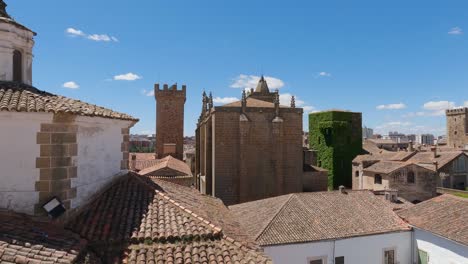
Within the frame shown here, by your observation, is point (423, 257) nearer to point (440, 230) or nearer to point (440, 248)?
point (440, 248)

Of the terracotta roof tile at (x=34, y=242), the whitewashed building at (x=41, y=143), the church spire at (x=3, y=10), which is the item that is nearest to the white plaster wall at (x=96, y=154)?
the whitewashed building at (x=41, y=143)

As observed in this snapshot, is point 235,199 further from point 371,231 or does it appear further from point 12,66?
point 12,66

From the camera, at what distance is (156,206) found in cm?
646

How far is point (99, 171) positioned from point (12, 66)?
10.1 ft

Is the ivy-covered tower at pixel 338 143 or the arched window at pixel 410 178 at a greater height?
the ivy-covered tower at pixel 338 143

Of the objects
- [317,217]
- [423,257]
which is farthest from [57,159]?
[423,257]

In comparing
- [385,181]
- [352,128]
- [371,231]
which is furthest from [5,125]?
[352,128]

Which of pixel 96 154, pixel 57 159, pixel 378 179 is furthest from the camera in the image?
pixel 378 179

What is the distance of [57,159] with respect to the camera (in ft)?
19.5

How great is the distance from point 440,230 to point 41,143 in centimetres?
1626

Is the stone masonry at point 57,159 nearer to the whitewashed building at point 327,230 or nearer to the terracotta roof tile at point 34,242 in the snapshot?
the terracotta roof tile at point 34,242

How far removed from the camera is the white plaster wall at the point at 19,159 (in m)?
5.48

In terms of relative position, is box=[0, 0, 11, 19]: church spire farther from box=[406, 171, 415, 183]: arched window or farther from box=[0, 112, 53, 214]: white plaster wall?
box=[406, 171, 415, 183]: arched window

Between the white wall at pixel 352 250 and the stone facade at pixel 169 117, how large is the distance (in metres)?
26.1
